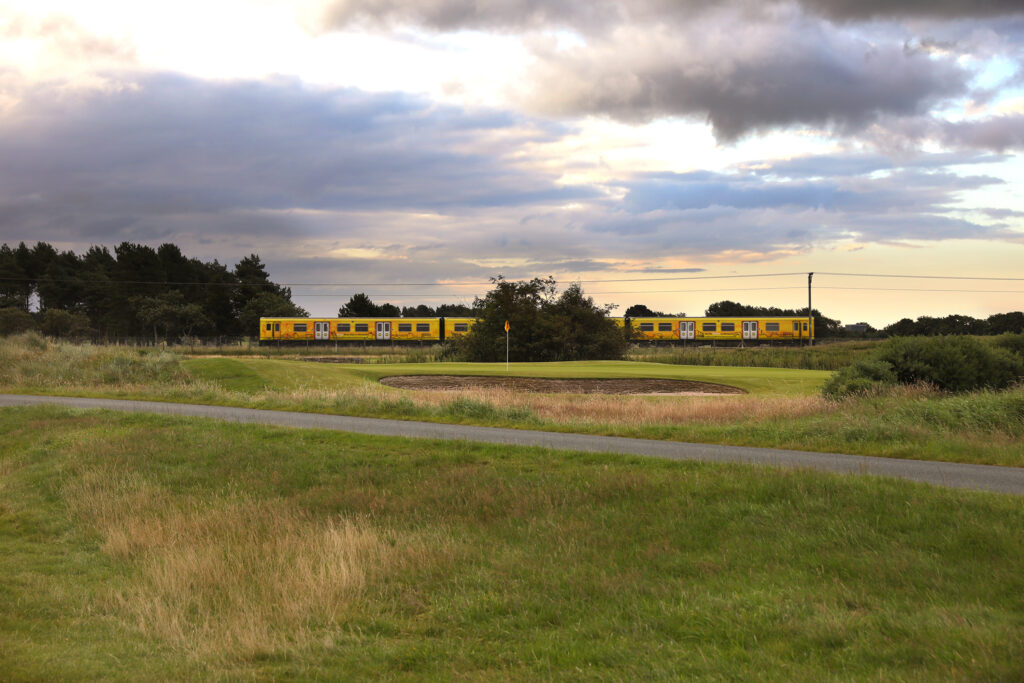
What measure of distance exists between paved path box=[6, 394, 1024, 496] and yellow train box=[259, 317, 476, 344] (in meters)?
53.2

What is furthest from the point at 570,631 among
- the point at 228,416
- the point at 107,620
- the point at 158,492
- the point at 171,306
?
the point at 171,306

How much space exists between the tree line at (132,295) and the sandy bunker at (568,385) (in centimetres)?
6121

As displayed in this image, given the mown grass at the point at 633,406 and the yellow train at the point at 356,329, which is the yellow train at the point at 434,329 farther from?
the mown grass at the point at 633,406

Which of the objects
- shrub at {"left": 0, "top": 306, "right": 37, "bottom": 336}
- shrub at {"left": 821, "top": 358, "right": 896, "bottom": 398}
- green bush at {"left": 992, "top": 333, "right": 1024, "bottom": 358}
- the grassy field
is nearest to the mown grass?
shrub at {"left": 821, "top": 358, "right": 896, "bottom": 398}

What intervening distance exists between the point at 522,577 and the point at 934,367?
2102 centimetres

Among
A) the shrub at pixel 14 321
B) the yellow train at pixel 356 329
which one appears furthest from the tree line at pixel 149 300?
the yellow train at pixel 356 329

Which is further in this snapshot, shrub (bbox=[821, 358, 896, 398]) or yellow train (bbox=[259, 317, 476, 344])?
yellow train (bbox=[259, 317, 476, 344])

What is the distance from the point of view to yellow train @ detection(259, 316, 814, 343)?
76.9 metres

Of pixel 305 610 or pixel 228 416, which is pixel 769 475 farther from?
pixel 228 416

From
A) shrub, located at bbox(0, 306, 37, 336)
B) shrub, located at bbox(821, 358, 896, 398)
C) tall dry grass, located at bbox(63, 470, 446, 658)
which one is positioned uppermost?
shrub, located at bbox(0, 306, 37, 336)

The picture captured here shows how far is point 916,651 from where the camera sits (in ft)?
18.3

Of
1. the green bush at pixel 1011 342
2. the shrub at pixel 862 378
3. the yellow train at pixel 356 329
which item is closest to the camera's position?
the shrub at pixel 862 378

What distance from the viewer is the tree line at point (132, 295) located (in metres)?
90.0

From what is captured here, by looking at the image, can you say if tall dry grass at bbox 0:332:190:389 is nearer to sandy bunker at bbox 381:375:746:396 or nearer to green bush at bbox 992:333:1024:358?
sandy bunker at bbox 381:375:746:396
